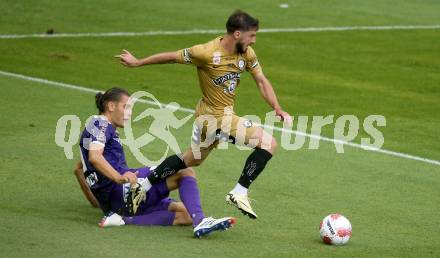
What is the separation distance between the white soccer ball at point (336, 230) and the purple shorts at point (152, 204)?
175 centimetres

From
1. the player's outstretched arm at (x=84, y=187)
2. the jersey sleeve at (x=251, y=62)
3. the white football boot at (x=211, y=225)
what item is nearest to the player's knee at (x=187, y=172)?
the white football boot at (x=211, y=225)

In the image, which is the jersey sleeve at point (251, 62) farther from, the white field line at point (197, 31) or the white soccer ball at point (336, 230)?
the white field line at point (197, 31)

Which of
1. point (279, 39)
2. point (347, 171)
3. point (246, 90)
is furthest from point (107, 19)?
point (347, 171)

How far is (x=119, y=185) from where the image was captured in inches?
450

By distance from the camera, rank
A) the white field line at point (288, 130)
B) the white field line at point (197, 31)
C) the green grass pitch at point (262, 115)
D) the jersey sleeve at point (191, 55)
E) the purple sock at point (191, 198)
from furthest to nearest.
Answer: the white field line at point (197, 31) → the white field line at point (288, 130) → the jersey sleeve at point (191, 55) → the purple sock at point (191, 198) → the green grass pitch at point (262, 115)

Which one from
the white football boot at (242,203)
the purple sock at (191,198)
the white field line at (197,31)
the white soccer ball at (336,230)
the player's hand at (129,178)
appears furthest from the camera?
the white field line at (197,31)

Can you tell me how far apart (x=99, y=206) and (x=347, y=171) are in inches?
164

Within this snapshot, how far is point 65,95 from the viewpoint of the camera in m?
19.0

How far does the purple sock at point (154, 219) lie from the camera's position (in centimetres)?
1143

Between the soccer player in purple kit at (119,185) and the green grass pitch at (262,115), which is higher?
the soccer player in purple kit at (119,185)

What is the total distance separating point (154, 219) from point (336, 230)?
6.68 feet

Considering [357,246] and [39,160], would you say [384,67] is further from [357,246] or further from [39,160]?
[357,246]

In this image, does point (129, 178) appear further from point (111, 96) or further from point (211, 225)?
point (111, 96)

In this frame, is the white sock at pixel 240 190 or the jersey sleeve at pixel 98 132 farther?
the white sock at pixel 240 190
